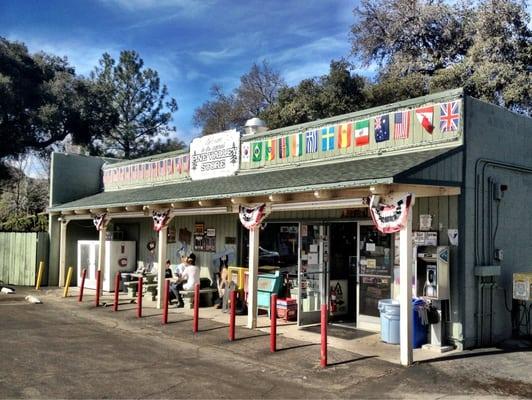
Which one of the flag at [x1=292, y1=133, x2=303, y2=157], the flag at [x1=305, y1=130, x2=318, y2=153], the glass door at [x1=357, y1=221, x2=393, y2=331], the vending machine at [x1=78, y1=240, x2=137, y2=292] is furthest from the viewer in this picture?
the vending machine at [x1=78, y1=240, x2=137, y2=292]

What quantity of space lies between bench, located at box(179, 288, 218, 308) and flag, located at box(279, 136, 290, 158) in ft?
14.1

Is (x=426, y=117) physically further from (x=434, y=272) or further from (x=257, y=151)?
(x=257, y=151)

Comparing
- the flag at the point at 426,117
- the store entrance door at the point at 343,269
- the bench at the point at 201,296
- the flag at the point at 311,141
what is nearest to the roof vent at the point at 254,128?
the flag at the point at 311,141

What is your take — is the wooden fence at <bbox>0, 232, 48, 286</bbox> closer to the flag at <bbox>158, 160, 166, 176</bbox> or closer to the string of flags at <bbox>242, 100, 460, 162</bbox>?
the flag at <bbox>158, 160, 166, 176</bbox>

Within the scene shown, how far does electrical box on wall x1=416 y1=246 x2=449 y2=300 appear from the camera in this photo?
9.13 m

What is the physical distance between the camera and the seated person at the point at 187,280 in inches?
561

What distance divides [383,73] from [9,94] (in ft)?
70.4

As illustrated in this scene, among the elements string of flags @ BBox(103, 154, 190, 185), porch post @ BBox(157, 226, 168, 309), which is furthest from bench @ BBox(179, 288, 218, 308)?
string of flags @ BBox(103, 154, 190, 185)

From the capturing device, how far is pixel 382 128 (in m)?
10.8

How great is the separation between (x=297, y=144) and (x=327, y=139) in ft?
3.22

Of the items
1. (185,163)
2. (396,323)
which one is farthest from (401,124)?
(185,163)

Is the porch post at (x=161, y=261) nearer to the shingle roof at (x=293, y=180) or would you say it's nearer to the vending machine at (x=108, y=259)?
the shingle roof at (x=293, y=180)

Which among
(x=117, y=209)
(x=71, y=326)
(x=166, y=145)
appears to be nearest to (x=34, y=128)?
(x=166, y=145)

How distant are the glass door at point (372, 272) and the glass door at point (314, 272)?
0.92 meters
